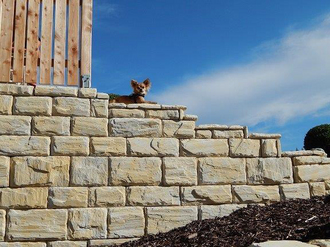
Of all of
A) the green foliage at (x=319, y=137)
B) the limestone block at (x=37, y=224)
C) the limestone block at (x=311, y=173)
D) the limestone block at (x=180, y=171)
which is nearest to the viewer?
the limestone block at (x=37, y=224)

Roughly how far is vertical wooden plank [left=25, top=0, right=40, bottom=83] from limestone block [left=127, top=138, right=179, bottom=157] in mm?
1940

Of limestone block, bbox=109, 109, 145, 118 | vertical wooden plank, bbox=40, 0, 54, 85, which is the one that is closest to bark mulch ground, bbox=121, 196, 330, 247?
limestone block, bbox=109, 109, 145, 118

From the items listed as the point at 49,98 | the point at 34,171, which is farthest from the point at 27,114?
the point at 34,171

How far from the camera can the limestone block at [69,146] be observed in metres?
6.23

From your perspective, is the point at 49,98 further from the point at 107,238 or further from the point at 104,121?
the point at 107,238

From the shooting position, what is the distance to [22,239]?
19.6ft

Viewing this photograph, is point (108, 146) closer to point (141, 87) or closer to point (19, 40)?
point (141, 87)

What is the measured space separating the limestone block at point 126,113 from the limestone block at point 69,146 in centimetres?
65

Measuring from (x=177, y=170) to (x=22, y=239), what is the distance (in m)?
2.48

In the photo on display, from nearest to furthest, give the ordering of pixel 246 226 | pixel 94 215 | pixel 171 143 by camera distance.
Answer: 1. pixel 246 226
2. pixel 94 215
3. pixel 171 143

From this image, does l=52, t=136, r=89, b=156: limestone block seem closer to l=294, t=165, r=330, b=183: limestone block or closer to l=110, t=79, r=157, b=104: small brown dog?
l=110, t=79, r=157, b=104: small brown dog

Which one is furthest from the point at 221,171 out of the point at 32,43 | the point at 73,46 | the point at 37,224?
the point at 32,43

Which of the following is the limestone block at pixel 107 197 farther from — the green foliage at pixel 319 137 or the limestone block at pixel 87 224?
the green foliage at pixel 319 137

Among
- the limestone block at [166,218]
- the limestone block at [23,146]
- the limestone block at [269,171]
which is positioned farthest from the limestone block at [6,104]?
the limestone block at [269,171]
